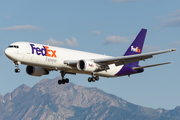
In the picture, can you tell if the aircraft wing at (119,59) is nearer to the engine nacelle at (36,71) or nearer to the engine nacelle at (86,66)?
the engine nacelle at (86,66)

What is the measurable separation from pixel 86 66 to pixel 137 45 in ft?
51.3

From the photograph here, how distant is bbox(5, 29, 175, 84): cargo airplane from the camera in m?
50.2

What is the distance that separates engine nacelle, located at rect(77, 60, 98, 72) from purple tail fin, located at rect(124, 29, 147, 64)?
11.6 metres

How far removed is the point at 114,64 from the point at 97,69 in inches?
254

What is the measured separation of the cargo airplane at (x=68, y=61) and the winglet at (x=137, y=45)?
2.88m

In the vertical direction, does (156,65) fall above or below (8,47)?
below

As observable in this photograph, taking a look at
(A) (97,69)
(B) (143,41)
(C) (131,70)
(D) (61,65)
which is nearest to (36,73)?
(D) (61,65)

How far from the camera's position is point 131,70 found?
62000 millimetres

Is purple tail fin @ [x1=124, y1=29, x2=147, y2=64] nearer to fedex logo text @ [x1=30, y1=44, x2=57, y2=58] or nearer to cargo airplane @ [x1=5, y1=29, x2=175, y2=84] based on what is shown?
cargo airplane @ [x1=5, y1=29, x2=175, y2=84]

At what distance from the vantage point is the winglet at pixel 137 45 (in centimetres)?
6431

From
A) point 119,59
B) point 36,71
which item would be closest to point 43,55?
point 36,71

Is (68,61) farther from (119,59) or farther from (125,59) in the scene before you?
(125,59)

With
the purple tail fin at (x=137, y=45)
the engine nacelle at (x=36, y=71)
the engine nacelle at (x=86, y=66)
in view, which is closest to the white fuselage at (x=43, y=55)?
the engine nacelle at (x=86, y=66)

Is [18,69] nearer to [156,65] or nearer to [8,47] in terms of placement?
[8,47]
